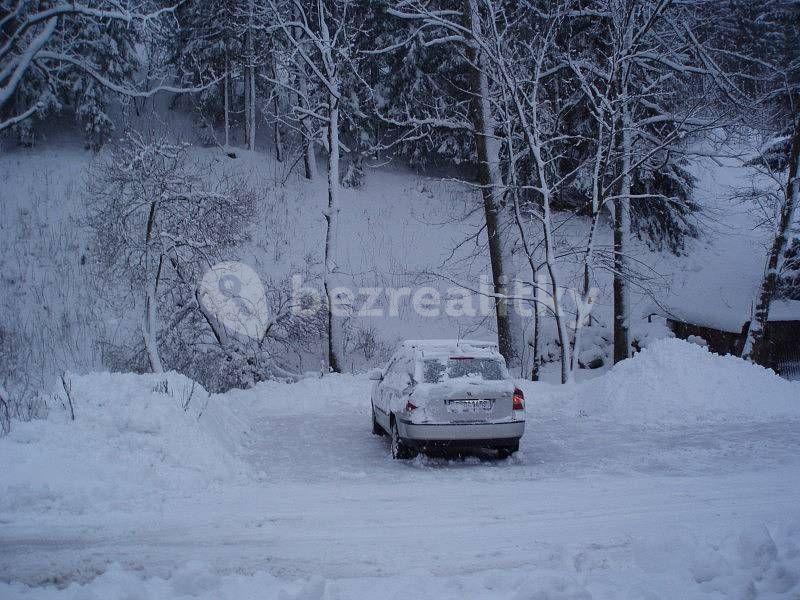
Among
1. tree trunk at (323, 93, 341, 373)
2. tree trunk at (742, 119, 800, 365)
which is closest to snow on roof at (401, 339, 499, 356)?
tree trunk at (323, 93, 341, 373)

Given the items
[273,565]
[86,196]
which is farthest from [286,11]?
[273,565]

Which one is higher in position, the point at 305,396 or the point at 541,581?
the point at 541,581

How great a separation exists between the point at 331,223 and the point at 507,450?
39.1 ft

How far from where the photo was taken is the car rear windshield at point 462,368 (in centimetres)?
941

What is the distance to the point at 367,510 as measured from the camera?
6.46 m

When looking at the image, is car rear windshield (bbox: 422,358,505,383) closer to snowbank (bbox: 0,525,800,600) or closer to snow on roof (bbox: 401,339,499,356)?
snow on roof (bbox: 401,339,499,356)

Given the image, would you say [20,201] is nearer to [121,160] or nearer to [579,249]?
[121,160]

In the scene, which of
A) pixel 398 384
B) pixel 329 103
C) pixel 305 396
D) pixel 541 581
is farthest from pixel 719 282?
pixel 541 581

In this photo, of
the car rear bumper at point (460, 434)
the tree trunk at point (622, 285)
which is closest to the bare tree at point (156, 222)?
the car rear bumper at point (460, 434)

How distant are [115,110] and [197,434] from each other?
3773cm

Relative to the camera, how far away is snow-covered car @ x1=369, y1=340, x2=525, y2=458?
9.00m
